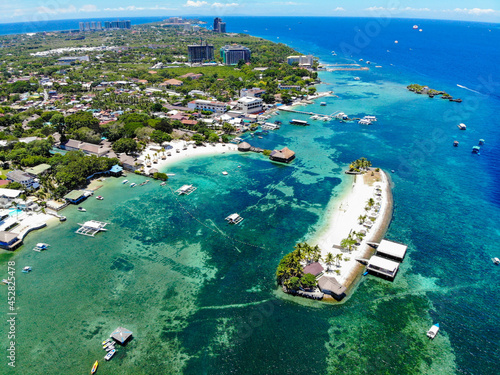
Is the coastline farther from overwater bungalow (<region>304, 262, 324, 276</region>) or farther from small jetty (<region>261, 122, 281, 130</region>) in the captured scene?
small jetty (<region>261, 122, 281, 130</region>)

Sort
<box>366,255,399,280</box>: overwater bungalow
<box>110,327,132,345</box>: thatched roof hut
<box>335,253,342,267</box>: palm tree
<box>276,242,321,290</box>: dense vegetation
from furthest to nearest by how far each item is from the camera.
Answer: <box>335,253,342,267</box>: palm tree < <box>366,255,399,280</box>: overwater bungalow < <box>276,242,321,290</box>: dense vegetation < <box>110,327,132,345</box>: thatched roof hut

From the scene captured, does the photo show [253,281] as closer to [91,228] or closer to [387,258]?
[387,258]

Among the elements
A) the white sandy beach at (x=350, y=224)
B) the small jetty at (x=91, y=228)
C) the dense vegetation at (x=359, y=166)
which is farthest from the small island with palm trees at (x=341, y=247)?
the small jetty at (x=91, y=228)

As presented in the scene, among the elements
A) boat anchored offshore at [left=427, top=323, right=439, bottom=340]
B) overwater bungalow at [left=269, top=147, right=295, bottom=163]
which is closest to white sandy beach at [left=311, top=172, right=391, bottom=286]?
boat anchored offshore at [left=427, top=323, right=439, bottom=340]

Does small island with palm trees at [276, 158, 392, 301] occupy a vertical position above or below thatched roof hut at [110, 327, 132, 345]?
above

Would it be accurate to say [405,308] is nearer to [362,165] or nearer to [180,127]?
[362,165]

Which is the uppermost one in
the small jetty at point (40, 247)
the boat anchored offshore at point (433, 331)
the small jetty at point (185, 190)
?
the boat anchored offshore at point (433, 331)

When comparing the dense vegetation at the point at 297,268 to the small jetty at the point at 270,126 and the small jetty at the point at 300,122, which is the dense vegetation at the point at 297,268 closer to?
the small jetty at the point at 270,126
